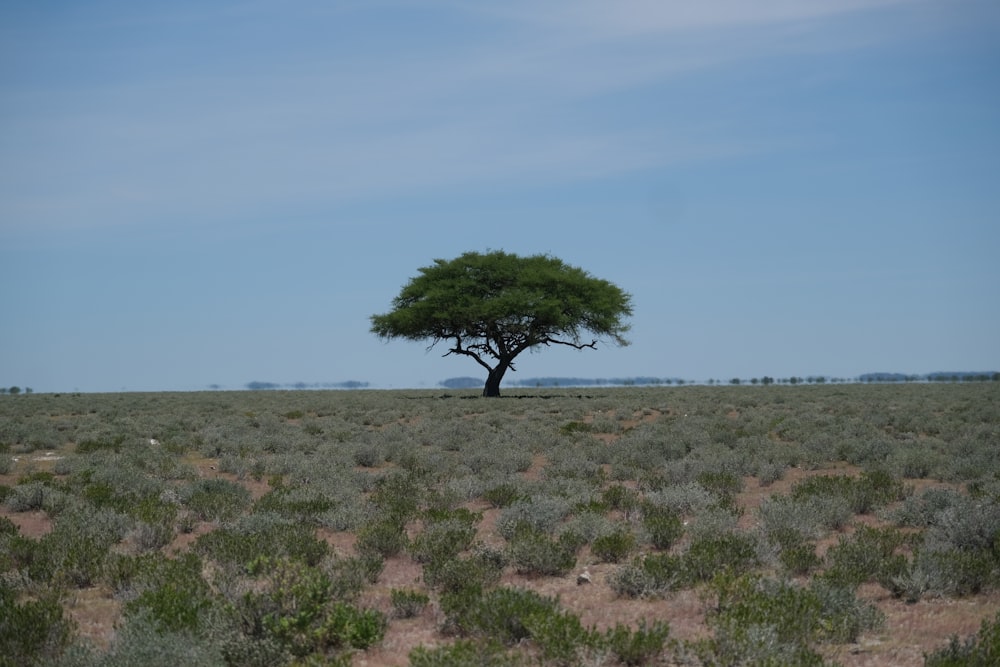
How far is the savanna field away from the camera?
7.48 meters

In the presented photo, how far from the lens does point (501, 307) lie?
52281 mm

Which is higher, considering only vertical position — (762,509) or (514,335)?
(514,335)

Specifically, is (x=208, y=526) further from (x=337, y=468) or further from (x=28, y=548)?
(x=337, y=468)

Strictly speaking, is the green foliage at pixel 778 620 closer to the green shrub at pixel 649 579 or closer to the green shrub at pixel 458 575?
the green shrub at pixel 649 579

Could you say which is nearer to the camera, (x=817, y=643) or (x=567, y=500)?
(x=817, y=643)

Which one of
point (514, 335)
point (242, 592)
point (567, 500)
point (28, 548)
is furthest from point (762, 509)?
point (514, 335)

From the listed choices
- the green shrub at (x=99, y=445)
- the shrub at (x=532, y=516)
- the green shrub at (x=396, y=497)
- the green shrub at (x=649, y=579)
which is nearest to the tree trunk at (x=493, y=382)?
the green shrub at (x=99, y=445)

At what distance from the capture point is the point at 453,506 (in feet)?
48.2

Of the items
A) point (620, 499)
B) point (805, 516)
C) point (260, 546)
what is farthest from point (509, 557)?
point (805, 516)

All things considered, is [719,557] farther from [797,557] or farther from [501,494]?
[501,494]

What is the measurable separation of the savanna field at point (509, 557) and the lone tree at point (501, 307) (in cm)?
3185

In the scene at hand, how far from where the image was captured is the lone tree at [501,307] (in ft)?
175

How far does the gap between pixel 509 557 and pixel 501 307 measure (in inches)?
1653

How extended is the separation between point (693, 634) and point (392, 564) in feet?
14.6
